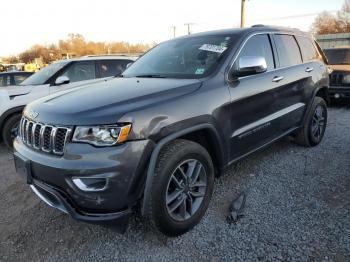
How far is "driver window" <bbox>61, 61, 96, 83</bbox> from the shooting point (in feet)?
20.7

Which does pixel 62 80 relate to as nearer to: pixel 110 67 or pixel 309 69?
pixel 110 67

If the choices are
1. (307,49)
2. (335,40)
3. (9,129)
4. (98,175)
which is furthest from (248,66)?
(335,40)

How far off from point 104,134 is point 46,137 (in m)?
0.54

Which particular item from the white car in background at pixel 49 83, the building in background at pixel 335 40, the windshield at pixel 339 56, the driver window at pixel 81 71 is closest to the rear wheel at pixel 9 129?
the white car in background at pixel 49 83

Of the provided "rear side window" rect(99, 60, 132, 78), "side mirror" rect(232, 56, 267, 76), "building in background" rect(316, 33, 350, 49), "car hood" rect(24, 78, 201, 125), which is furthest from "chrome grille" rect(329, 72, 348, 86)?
"building in background" rect(316, 33, 350, 49)

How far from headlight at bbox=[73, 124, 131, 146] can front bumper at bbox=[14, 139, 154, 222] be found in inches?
1.8

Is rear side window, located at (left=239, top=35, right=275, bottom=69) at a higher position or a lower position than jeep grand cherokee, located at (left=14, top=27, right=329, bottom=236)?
higher

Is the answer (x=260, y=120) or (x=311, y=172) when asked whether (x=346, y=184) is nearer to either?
(x=311, y=172)

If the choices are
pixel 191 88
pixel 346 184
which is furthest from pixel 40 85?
pixel 346 184

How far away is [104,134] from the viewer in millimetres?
2264

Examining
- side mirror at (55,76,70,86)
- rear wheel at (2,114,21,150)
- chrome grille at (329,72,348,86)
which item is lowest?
rear wheel at (2,114,21,150)

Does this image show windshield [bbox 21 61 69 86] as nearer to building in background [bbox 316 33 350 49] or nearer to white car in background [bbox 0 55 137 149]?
white car in background [bbox 0 55 137 149]

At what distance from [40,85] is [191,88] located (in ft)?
13.5

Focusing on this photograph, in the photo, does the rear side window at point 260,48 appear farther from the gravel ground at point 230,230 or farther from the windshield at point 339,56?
the windshield at point 339,56
